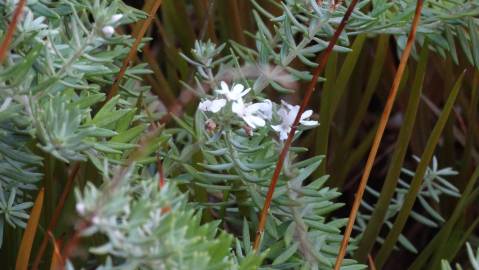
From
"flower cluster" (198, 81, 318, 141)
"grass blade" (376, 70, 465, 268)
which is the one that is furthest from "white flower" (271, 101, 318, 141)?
"grass blade" (376, 70, 465, 268)

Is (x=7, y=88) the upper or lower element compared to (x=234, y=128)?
upper

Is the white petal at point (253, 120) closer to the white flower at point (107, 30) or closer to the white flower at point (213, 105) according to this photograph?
the white flower at point (213, 105)

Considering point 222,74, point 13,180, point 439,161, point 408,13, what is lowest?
point 439,161

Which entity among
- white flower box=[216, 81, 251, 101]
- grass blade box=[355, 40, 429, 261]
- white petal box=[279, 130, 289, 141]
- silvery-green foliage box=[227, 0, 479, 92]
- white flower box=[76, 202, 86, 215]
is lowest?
grass blade box=[355, 40, 429, 261]

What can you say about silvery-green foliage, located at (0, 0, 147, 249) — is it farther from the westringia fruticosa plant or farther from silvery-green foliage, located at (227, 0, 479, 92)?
silvery-green foliage, located at (227, 0, 479, 92)

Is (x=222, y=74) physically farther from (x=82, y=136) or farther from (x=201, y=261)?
(x=201, y=261)

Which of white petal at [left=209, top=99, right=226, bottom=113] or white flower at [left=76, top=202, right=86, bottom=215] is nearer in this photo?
white flower at [left=76, top=202, right=86, bottom=215]

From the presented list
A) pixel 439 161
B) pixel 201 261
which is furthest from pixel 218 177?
pixel 439 161
